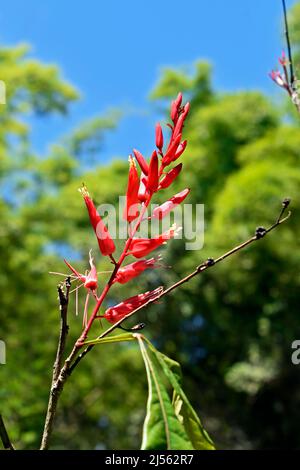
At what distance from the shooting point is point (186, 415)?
20.5 inches

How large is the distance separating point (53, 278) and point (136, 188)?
8204 millimetres

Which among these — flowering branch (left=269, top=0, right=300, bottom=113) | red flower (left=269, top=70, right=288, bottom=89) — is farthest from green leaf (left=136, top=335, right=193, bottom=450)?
red flower (left=269, top=70, right=288, bottom=89)

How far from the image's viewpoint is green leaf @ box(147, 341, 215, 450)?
504mm

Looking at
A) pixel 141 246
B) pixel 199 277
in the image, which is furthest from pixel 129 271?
pixel 199 277

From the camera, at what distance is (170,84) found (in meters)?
10.5

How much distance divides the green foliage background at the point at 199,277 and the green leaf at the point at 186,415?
691 centimetres

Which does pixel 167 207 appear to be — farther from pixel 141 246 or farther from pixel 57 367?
→ pixel 57 367

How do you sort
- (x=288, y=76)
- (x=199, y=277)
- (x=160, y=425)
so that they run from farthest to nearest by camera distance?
1. (x=199, y=277)
2. (x=288, y=76)
3. (x=160, y=425)

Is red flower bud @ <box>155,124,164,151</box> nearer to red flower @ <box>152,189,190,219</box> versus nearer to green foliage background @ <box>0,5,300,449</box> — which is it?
red flower @ <box>152,189,190,219</box>

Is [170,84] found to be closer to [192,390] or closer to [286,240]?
[286,240]

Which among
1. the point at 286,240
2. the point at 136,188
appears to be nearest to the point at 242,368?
the point at 286,240

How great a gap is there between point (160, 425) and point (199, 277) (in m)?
8.29

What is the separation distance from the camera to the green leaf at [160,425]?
44 centimetres
